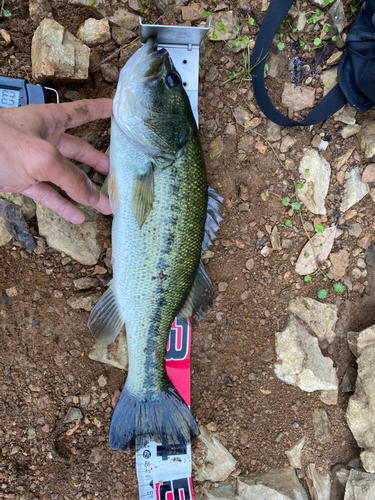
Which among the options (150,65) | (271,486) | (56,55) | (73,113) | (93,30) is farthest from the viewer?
(271,486)

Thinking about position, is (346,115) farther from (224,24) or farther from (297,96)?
(224,24)

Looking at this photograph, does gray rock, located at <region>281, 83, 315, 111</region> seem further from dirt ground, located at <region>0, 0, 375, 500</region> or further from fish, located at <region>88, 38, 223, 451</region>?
fish, located at <region>88, 38, 223, 451</region>

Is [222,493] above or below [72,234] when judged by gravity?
below

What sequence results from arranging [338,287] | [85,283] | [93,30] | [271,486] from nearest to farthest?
1. [93,30]
2. [85,283]
3. [271,486]
4. [338,287]

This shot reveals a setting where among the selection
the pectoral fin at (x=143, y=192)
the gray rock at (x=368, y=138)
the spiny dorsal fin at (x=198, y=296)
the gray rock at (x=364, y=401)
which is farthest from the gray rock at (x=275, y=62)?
the gray rock at (x=364, y=401)

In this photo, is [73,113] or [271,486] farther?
[271,486]

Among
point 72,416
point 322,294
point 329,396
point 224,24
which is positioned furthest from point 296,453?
point 224,24

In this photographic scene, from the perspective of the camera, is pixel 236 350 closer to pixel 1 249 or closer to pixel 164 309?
pixel 164 309

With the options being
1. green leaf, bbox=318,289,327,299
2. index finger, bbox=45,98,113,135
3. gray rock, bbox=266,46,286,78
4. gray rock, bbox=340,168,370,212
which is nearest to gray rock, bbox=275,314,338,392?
green leaf, bbox=318,289,327,299
